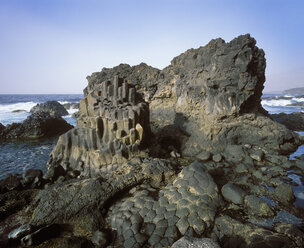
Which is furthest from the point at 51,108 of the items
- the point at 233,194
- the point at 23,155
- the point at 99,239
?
the point at 233,194

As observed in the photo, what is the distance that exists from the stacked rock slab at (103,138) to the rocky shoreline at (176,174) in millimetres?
40

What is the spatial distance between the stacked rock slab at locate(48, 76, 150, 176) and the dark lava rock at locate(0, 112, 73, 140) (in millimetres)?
8581

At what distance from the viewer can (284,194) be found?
478 cm

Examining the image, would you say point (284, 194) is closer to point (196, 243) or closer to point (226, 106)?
point (196, 243)

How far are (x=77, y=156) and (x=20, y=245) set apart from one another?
3.73m

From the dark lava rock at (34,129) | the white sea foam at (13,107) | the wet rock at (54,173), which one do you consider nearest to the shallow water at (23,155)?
the wet rock at (54,173)

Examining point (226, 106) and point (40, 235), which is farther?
point (226, 106)

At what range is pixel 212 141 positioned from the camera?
8750 mm

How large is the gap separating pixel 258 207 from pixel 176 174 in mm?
2358

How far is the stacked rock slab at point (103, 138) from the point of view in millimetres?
6344

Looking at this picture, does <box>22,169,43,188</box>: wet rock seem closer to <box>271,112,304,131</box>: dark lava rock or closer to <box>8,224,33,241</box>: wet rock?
<box>8,224,33,241</box>: wet rock

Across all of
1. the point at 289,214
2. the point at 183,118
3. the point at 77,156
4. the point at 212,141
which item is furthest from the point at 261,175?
the point at 77,156

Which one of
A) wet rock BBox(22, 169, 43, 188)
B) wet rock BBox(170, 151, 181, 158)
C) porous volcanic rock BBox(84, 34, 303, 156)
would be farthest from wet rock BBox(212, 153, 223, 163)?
wet rock BBox(22, 169, 43, 188)

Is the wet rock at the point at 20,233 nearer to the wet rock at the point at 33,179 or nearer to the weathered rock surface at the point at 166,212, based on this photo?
the weathered rock surface at the point at 166,212
